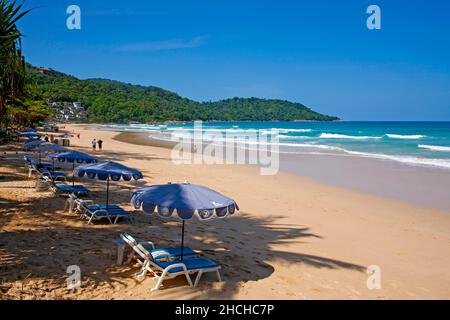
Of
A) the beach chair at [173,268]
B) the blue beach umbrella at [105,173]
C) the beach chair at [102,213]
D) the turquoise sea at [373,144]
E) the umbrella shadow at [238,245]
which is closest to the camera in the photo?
the beach chair at [173,268]

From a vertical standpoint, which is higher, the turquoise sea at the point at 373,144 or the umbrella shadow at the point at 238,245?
the turquoise sea at the point at 373,144

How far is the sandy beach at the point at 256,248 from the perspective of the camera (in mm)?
5379

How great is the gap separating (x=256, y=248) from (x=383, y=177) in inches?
491

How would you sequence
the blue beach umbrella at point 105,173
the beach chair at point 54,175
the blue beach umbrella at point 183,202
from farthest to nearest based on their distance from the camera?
the beach chair at point 54,175
the blue beach umbrella at point 105,173
the blue beach umbrella at point 183,202

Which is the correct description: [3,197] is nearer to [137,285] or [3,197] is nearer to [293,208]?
[137,285]

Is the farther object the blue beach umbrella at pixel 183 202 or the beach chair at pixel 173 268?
the beach chair at pixel 173 268

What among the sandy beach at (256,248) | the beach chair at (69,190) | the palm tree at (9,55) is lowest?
the sandy beach at (256,248)

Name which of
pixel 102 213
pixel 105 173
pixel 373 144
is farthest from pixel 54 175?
pixel 373 144

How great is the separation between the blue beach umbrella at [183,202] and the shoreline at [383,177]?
9304 mm

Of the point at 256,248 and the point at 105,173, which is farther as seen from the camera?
the point at 105,173

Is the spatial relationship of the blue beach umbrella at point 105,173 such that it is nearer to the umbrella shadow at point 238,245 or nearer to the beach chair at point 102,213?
the beach chair at point 102,213

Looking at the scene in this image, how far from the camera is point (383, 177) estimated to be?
1786 centimetres

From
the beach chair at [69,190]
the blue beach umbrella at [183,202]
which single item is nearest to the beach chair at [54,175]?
the beach chair at [69,190]

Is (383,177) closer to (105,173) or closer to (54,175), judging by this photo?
(54,175)
